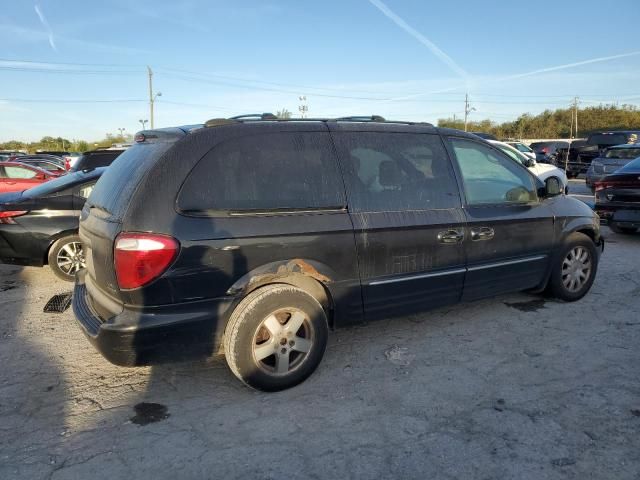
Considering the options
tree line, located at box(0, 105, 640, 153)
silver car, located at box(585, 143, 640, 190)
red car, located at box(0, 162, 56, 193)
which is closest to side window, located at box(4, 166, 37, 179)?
red car, located at box(0, 162, 56, 193)

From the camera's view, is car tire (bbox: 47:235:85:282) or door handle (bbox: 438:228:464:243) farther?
car tire (bbox: 47:235:85:282)

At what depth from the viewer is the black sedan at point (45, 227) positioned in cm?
546

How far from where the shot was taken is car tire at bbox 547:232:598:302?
4.70 metres

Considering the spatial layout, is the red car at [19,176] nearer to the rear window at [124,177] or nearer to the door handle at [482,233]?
the rear window at [124,177]

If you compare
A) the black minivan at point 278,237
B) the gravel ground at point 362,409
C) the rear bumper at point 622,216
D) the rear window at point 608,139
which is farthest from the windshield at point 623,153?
the black minivan at point 278,237

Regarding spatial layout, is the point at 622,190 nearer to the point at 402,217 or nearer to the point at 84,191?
the point at 402,217

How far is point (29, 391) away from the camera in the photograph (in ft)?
10.5

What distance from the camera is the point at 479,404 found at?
299cm

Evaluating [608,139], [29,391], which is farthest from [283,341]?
[608,139]

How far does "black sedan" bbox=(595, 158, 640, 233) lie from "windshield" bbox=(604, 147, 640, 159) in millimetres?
6072

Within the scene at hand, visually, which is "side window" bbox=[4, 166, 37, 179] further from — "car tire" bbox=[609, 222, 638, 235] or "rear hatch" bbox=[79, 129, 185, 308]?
"car tire" bbox=[609, 222, 638, 235]

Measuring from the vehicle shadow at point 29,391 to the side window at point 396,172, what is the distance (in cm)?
233

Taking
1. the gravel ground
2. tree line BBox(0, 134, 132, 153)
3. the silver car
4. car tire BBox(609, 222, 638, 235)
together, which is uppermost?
tree line BBox(0, 134, 132, 153)

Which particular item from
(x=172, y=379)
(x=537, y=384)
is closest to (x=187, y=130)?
(x=172, y=379)
